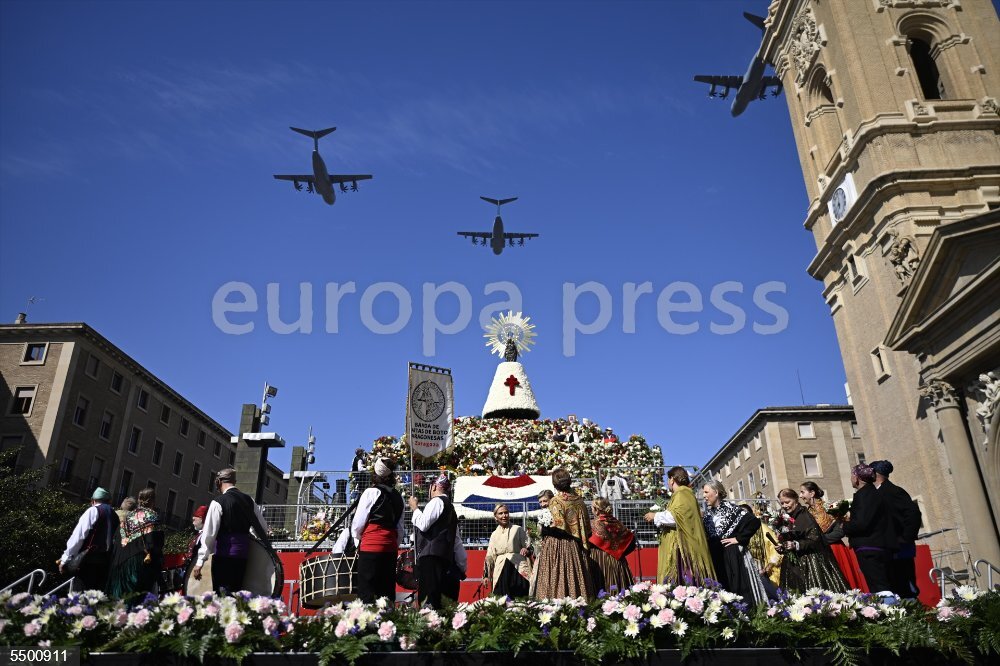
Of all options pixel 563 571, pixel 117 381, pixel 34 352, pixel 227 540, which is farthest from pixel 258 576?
pixel 117 381

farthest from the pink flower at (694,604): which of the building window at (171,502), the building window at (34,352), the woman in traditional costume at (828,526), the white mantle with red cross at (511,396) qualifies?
the building window at (171,502)

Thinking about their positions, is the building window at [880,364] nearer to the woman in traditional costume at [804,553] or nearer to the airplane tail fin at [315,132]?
the woman in traditional costume at [804,553]

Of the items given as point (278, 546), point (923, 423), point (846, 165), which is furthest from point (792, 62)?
point (278, 546)

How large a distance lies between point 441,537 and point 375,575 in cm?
85

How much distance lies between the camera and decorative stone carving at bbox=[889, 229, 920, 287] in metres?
19.8

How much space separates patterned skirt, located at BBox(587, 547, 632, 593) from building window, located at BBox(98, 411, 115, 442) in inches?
1628

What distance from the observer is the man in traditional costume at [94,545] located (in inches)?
319

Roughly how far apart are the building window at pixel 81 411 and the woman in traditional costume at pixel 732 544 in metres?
40.7

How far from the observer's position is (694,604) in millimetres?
4809

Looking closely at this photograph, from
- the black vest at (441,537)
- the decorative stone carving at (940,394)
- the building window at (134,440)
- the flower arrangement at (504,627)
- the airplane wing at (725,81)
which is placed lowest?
the flower arrangement at (504,627)

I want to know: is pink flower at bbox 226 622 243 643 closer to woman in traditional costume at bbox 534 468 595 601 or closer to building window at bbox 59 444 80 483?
woman in traditional costume at bbox 534 468 595 601

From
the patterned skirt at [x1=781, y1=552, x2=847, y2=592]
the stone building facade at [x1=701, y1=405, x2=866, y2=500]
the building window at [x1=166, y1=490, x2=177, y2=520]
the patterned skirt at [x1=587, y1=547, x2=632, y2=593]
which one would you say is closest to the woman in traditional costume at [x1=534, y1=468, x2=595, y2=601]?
the patterned skirt at [x1=587, y1=547, x2=632, y2=593]

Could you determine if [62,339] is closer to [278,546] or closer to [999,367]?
[278,546]

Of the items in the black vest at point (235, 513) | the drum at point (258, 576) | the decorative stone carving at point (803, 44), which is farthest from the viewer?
the decorative stone carving at point (803, 44)
